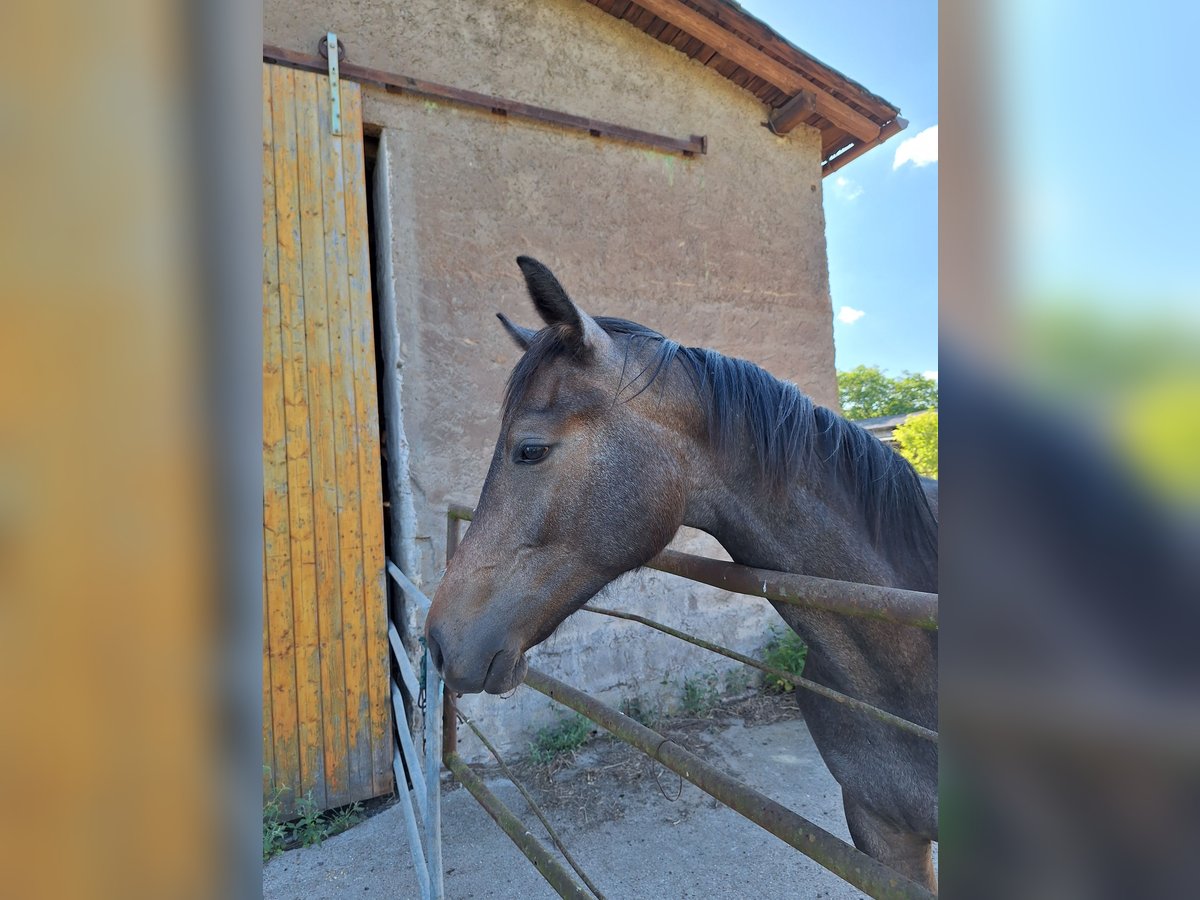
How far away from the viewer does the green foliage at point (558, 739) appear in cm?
339

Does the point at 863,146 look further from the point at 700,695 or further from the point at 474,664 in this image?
the point at 474,664

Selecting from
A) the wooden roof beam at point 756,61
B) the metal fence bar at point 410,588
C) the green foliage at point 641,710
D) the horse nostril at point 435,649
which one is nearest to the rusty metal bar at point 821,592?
the horse nostril at point 435,649

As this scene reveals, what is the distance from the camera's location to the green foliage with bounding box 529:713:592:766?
3.39 m

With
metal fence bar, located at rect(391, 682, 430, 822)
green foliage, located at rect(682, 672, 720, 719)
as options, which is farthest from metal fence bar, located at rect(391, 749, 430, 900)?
green foliage, located at rect(682, 672, 720, 719)

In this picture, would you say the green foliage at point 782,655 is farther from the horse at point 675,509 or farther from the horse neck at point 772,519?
the horse neck at point 772,519

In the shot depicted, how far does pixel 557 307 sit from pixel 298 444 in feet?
7.18

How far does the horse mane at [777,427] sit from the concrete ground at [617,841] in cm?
191
